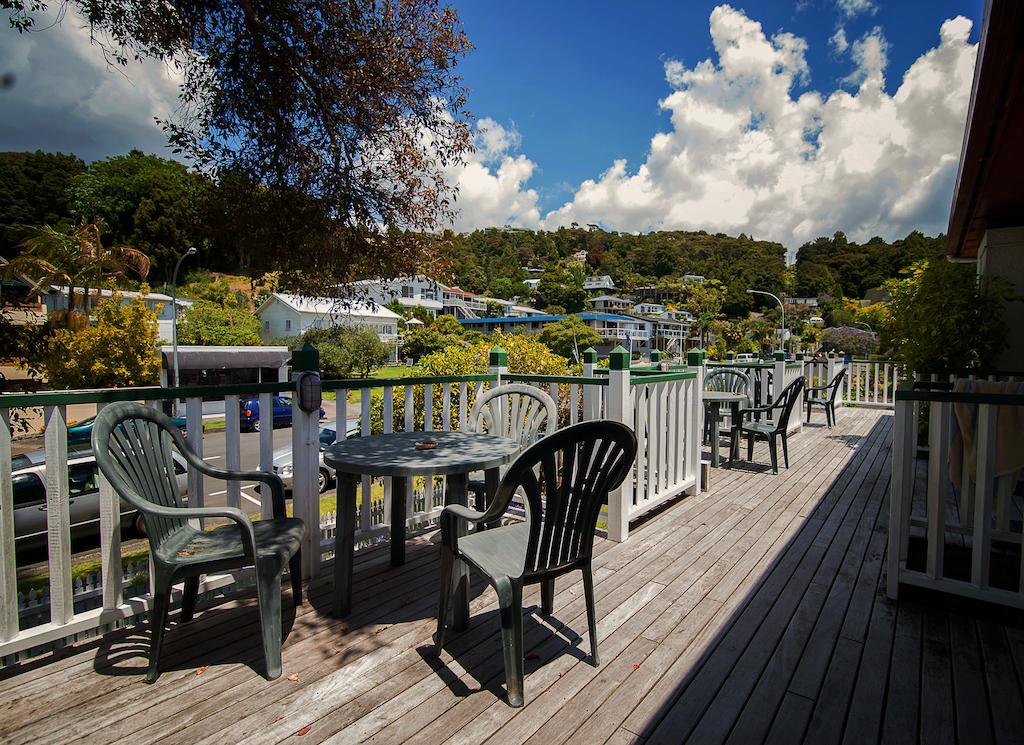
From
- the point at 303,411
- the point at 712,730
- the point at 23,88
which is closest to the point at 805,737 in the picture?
the point at 712,730

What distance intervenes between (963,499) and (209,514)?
3.67 metres

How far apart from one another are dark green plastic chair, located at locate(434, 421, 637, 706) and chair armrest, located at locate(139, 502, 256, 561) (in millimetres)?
691

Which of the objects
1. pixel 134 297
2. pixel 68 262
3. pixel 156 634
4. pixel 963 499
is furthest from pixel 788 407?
pixel 134 297

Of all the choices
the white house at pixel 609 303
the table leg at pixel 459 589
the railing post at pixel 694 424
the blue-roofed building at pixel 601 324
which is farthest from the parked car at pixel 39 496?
the white house at pixel 609 303

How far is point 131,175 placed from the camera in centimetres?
3209

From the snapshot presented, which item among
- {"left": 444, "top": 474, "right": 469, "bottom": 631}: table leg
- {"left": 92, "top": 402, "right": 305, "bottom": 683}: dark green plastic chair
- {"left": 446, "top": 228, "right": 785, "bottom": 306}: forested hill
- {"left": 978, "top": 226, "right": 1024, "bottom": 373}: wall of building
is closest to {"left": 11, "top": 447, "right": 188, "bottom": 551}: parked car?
{"left": 92, "top": 402, "right": 305, "bottom": 683}: dark green plastic chair

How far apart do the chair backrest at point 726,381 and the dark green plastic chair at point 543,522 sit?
Result: 15.8 ft

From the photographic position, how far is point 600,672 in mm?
1857

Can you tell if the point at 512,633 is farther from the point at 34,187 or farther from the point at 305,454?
the point at 34,187

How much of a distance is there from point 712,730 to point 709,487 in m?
3.17

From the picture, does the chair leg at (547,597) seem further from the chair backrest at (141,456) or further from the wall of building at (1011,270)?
the wall of building at (1011,270)

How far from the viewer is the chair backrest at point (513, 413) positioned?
126 inches

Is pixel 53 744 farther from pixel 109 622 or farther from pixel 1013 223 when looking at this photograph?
pixel 1013 223

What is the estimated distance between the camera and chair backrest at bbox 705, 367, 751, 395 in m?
6.07
